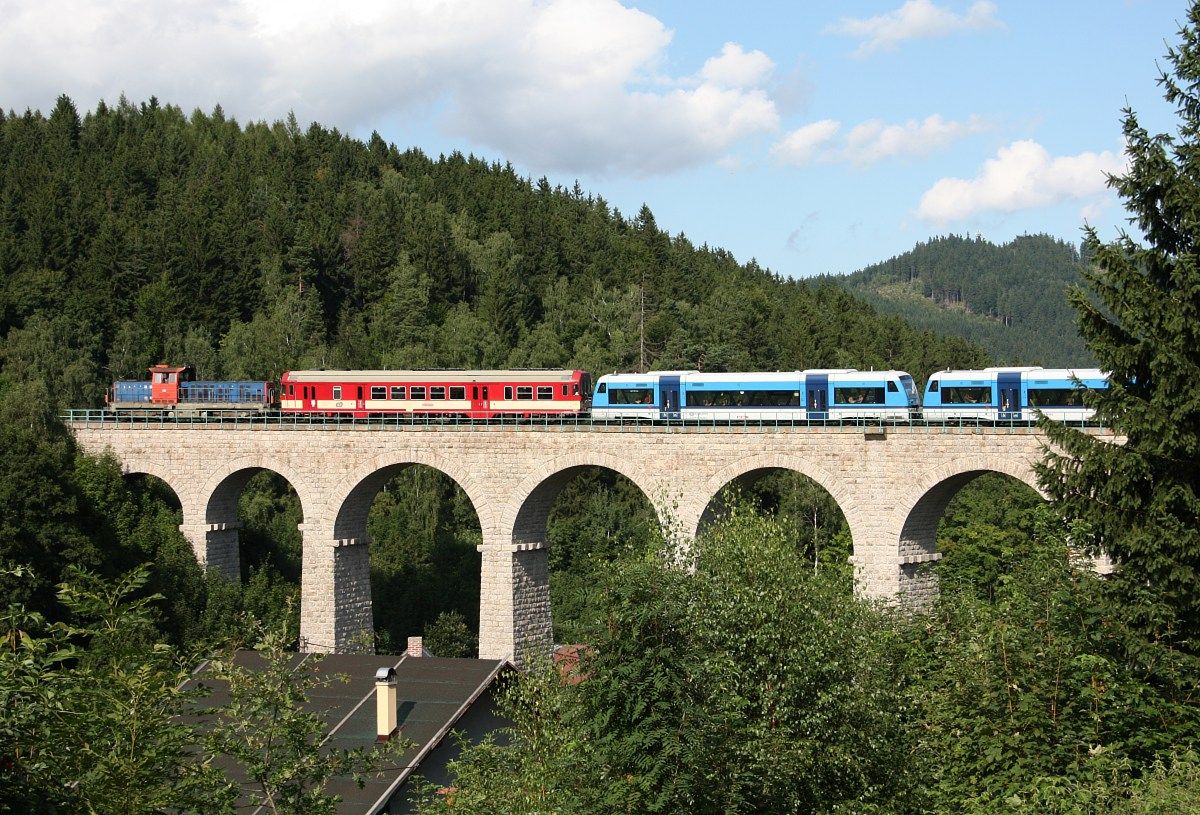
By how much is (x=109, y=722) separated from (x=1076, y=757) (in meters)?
15.6

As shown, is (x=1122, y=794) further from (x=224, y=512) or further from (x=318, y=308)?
(x=318, y=308)

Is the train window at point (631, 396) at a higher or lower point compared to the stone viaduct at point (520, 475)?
higher

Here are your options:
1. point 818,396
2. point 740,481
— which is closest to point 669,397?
point 740,481

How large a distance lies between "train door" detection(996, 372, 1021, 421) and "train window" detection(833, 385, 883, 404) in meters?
4.26

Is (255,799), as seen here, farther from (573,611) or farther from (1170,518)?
(573,611)

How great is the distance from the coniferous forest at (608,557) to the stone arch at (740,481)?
316cm

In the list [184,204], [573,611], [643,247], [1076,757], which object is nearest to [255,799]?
[1076,757]

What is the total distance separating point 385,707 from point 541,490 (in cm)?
2137

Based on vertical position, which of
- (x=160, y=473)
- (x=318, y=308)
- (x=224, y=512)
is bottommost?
(x=224, y=512)

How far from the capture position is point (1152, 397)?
24609 millimetres

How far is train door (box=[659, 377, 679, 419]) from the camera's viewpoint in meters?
54.9

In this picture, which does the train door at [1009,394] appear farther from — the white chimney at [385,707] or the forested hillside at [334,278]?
the forested hillside at [334,278]

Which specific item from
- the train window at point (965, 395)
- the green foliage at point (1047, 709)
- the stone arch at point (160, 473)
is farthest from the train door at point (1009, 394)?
the stone arch at point (160, 473)

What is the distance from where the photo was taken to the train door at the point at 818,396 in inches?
2057
